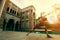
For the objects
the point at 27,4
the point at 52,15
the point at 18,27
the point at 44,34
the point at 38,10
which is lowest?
the point at 44,34

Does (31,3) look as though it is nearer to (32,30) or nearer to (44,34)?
(32,30)

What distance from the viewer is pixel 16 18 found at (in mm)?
4703

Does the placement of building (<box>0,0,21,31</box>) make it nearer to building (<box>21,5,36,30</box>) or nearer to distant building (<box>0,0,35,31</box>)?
distant building (<box>0,0,35,31</box>)

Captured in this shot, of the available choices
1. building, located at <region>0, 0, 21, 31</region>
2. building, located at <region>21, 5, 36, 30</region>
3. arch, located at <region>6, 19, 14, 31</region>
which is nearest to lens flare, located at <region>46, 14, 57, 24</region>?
building, located at <region>21, 5, 36, 30</region>

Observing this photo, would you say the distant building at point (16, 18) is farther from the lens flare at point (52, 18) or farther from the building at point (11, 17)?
the lens flare at point (52, 18)

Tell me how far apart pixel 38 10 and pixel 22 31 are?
3.94 ft

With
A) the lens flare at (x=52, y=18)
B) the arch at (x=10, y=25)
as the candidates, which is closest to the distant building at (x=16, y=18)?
the arch at (x=10, y=25)

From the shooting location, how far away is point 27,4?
4539mm

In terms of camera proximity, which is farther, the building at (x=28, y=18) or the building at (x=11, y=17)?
the building at (x=11, y=17)

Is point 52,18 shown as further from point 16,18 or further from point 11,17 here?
point 11,17

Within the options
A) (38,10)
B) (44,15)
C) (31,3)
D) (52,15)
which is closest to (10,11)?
(31,3)

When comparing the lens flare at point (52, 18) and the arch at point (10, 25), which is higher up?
the lens flare at point (52, 18)

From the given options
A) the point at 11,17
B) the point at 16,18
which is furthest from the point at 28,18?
the point at 11,17

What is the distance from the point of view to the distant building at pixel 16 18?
434cm
